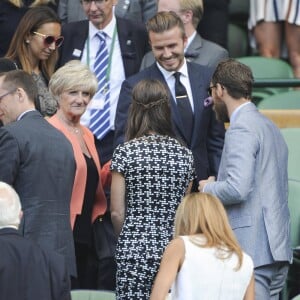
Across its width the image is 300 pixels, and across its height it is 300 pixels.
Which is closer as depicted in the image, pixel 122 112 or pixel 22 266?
pixel 22 266

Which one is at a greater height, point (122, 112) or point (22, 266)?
point (122, 112)

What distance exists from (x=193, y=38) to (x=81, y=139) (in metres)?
1.76

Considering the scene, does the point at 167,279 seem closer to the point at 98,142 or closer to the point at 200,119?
the point at 200,119

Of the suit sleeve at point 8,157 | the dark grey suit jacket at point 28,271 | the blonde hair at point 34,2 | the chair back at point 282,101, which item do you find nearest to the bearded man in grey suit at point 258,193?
the suit sleeve at point 8,157

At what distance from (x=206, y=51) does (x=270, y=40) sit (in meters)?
2.19

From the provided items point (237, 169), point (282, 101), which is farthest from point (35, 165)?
point (282, 101)

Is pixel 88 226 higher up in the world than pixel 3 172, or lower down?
lower down

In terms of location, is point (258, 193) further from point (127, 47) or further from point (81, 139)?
point (127, 47)

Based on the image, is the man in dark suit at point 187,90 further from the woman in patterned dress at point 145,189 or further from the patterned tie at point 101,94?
the woman in patterned dress at point 145,189

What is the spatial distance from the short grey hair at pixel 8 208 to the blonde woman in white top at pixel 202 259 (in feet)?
2.65

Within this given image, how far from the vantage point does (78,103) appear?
9469 millimetres

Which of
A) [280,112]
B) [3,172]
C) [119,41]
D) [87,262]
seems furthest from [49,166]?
[280,112]

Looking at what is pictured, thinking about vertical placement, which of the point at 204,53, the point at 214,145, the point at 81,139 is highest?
the point at 204,53

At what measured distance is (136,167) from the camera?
8.65 meters
